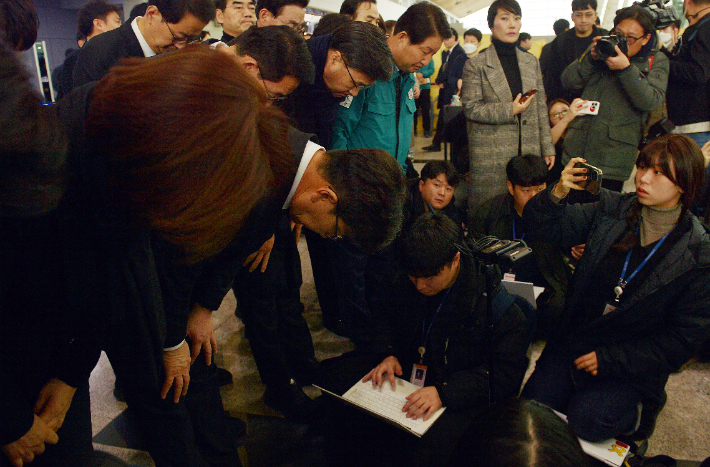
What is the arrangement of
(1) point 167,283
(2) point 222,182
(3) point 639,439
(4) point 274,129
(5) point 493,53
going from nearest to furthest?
1. (2) point 222,182
2. (4) point 274,129
3. (1) point 167,283
4. (3) point 639,439
5. (5) point 493,53

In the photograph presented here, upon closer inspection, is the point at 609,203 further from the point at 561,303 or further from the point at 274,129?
the point at 274,129

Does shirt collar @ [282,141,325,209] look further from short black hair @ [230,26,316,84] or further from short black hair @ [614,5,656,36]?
short black hair @ [614,5,656,36]

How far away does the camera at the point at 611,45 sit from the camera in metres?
2.41

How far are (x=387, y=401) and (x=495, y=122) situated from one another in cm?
174

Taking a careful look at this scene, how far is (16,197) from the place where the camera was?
0.55m

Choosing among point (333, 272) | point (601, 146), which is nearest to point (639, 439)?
point (333, 272)

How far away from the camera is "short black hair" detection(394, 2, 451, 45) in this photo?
82.0 inches

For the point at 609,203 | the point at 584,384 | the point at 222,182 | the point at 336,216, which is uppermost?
the point at 222,182

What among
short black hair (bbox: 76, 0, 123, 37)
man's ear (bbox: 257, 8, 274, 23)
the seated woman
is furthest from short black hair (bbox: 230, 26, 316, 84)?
short black hair (bbox: 76, 0, 123, 37)

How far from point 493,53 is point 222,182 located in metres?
2.39

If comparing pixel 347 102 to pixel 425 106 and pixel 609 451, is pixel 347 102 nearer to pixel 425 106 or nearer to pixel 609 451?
pixel 609 451

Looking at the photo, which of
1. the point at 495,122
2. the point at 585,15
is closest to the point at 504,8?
the point at 495,122

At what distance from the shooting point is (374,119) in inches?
84.2

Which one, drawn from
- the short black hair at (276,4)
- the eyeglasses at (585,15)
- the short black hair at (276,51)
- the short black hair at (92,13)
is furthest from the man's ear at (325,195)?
the eyeglasses at (585,15)
